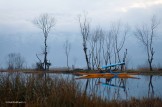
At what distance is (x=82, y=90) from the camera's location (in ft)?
34.0

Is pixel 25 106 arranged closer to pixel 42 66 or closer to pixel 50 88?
pixel 50 88

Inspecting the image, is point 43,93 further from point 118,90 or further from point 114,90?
point 114,90

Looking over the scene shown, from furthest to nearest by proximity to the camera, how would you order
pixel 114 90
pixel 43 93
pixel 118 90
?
1. pixel 114 90
2. pixel 118 90
3. pixel 43 93

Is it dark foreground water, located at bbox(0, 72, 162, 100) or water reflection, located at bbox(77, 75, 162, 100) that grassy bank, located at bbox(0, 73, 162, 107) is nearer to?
dark foreground water, located at bbox(0, 72, 162, 100)

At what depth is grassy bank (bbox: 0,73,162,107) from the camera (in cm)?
947

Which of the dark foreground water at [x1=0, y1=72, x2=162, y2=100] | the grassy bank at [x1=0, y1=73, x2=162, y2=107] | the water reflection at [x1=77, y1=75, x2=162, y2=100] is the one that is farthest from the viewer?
the water reflection at [x1=77, y1=75, x2=162, y2=100]

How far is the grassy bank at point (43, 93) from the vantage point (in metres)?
9.47

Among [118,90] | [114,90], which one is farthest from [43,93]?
[114,90]

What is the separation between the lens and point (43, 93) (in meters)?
10.8

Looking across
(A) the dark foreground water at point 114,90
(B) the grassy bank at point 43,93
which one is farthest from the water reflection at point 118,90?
(B) the grassy bank at point 43,93

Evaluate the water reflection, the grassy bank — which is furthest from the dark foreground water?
the grassy bank

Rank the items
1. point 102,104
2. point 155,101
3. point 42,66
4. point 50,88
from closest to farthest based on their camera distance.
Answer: point 102,104, point 50,88, point 155,101, point 42,66

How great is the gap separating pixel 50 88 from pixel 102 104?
1.98m

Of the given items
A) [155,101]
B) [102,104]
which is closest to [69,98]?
[102,104]
